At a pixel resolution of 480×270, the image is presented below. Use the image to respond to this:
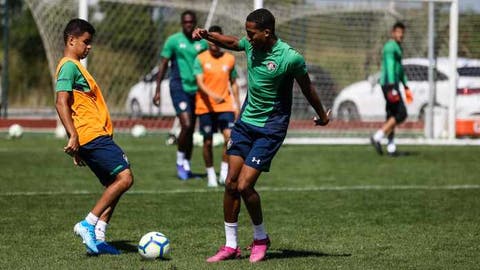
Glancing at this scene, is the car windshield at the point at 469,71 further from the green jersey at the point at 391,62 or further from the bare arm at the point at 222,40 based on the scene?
the bare arm at the point at 222,40

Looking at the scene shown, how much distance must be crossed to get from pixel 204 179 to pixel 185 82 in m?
1.39

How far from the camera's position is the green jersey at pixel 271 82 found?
780 cm

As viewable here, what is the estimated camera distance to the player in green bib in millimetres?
7789

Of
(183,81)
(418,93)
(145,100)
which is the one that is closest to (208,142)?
(183,81)

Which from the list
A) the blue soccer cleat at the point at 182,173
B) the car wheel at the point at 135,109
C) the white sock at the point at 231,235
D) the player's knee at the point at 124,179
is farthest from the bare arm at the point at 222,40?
the car wheel at the point at 135,109

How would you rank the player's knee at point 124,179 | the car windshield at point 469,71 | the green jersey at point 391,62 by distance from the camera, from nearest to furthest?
the player's knee at point 124,179 → the green jersey at point 391,62 → the car windshield at point 469,71

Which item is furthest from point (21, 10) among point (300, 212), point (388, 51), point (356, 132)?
point (300, 212)

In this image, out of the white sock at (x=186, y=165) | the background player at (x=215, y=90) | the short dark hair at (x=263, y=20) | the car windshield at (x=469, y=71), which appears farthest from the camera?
the car windshield at (x=469, y=71)

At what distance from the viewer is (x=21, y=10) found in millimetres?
34031

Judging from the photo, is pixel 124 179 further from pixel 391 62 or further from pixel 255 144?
pixel 391 62

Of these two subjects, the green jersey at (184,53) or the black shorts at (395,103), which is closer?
the green jersey at (184,53)

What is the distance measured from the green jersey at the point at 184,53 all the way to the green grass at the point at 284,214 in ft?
4.66

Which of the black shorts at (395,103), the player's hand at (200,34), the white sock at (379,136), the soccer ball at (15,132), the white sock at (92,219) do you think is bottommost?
the soccer ball at (15,132)

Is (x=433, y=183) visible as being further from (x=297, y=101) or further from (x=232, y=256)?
(x=297, y=101)
